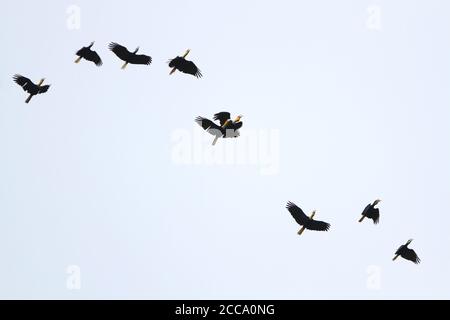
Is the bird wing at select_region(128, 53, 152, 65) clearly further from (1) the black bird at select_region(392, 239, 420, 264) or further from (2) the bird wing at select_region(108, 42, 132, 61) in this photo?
(1) the black bird at select_region(392, 239, 420, 264)

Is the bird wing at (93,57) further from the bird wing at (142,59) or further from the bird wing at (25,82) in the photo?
the bird wing at (25,82)

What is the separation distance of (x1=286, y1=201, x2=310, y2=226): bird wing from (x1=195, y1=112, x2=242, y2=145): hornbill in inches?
156

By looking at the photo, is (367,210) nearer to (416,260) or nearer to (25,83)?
(416,260)

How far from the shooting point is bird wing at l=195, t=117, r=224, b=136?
50562 mm

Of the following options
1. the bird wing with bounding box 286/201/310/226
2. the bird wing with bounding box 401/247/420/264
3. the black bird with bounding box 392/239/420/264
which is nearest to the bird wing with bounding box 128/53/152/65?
the bird wing with bounding box 286/201/310/226

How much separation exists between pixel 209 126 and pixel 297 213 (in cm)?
557

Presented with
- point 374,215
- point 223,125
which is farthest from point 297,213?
point 223,125

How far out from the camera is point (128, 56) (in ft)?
169

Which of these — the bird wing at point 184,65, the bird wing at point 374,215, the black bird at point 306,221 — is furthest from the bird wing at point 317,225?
the bird wing at point 184,65

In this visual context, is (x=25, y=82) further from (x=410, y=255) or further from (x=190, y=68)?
(x=410, y=255)
